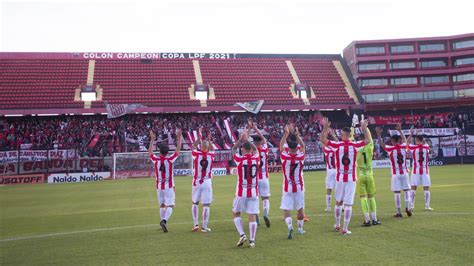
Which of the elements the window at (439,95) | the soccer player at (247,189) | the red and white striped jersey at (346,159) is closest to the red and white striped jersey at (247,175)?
the soccer player at (247,189)

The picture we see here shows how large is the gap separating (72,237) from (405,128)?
134ft

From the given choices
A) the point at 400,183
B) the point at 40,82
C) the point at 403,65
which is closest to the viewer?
the point at 400,183

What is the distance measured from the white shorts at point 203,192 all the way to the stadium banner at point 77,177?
25.9 meters

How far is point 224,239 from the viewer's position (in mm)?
9992

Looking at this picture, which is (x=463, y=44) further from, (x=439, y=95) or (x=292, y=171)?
(x=292, y=171)

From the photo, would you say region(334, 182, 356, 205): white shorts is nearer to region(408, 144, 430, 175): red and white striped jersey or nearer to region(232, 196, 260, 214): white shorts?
region(232, 196, 260, 214): white shorts

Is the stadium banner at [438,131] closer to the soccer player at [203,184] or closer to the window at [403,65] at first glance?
the window at [403,65]

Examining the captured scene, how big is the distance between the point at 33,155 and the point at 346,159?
1249 inches

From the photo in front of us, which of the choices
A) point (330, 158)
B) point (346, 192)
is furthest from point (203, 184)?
point (330, 158)

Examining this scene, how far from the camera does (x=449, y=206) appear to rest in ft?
45.3

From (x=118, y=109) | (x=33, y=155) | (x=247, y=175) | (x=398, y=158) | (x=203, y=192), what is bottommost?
(x=203, y=192)

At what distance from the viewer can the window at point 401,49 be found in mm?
54625

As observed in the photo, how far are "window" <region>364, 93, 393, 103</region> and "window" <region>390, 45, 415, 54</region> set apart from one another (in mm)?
6762

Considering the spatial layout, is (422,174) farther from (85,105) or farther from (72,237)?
(85,105)
